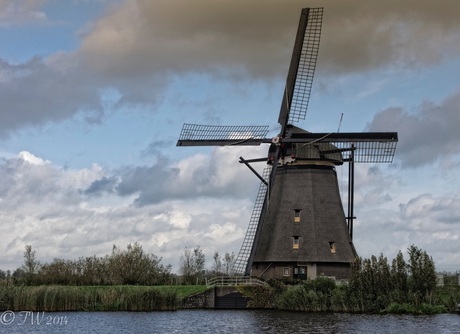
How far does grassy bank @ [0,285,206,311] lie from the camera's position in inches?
1610

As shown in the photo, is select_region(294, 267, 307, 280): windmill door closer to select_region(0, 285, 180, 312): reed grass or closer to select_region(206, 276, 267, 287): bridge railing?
select_region(206, 276, 267, 287): bridge railing

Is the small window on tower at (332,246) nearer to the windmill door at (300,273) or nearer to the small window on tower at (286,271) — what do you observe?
the windmill door at (300,273)

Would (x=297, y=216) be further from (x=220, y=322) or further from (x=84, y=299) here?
(x=84, y=299)

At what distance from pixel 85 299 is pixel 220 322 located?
29.3 feet

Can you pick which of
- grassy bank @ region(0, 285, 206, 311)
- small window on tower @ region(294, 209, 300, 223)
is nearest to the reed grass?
grassy bank @ region(0, 285, 206, 311)

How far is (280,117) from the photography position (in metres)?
47.7

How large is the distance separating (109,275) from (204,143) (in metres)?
13.3

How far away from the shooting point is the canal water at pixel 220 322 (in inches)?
1292

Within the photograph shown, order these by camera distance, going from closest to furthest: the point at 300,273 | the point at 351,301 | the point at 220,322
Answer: the point at 220,322 < the point at 351,301 < the point at 300,273

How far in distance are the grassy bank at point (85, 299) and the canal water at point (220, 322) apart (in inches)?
27.5

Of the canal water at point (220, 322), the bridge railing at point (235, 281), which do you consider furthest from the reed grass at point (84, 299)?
the bridge railing at point (235, 281)

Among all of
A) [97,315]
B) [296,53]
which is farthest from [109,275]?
[296,53]

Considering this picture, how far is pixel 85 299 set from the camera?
42.5 metres

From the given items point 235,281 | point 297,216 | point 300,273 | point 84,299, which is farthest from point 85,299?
point 297,216
